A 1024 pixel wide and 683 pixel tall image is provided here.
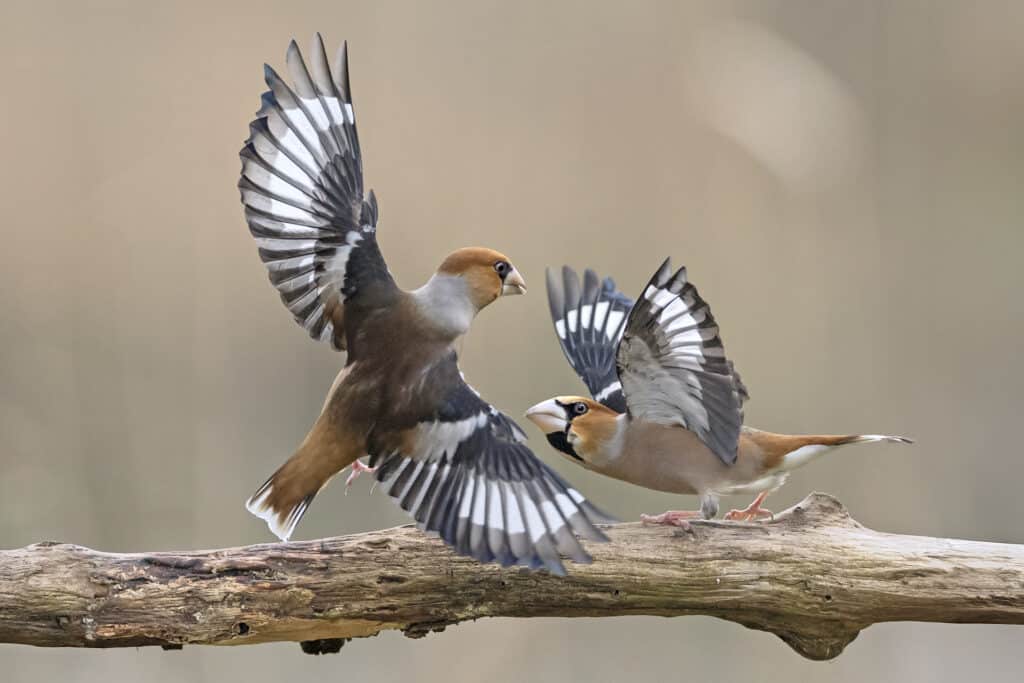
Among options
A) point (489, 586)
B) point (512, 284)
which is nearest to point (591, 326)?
point (512, 284)

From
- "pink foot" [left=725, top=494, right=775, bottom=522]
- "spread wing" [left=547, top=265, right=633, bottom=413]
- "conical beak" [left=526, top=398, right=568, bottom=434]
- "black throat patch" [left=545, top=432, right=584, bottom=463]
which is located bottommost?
"pink foot" [left=725, top=494, right=775, bottom=522]

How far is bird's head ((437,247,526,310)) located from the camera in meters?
2.37

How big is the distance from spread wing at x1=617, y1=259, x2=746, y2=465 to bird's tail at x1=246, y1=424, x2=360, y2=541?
1.69 feet

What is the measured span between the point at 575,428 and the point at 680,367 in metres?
0.26

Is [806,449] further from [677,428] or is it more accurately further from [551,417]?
[551,417]

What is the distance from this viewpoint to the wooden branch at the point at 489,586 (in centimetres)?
201

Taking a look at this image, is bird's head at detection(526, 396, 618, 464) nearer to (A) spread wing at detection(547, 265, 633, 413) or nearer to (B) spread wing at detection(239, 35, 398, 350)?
(A) spread wing at detection(547, 265, 633, 413)

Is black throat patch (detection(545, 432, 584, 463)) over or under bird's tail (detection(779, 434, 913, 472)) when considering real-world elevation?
over

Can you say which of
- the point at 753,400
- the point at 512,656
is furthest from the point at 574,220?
the point at 512,656

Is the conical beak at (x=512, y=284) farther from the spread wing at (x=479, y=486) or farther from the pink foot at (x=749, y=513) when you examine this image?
the pink foot at (x=749, y=513)

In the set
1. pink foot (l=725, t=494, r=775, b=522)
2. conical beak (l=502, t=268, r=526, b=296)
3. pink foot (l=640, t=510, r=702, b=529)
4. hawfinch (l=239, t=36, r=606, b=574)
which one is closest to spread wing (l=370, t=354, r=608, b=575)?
hawfinch (l=239, t=36, r=606, b=574)

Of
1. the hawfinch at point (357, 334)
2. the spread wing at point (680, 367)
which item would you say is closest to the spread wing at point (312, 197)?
the hawfinch at point (357, 334)

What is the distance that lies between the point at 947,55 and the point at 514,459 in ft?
10.3

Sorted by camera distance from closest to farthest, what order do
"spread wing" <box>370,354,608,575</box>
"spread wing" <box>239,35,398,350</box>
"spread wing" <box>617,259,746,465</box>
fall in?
"spread wing" <box>370,354,608,575</box> → "spread wing" <box>617,259,746,465</box> → "spread wing" <box>239,35,398,350</box>
